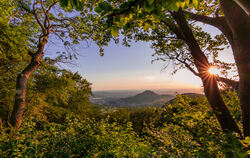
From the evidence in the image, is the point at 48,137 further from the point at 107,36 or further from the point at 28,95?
the point at 28,95

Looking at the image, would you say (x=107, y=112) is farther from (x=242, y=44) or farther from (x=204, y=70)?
(x=242, y=44)

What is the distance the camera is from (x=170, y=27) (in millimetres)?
3750

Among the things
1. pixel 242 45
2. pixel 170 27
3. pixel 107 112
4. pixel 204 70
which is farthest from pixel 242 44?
pixel 107 112

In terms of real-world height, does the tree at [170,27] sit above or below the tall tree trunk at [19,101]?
above

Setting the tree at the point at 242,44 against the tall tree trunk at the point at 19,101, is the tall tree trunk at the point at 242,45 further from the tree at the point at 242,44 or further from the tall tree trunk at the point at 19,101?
the tall tree trunk at the point at 19,101

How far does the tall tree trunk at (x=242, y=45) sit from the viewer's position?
2.37 metres

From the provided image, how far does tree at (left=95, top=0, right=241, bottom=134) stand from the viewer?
1.20 meters

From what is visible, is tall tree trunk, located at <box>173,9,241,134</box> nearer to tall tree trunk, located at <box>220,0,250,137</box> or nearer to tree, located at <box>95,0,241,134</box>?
tree, located at <box>95,0,241,134</box>

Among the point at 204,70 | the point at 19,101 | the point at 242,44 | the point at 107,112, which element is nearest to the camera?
the point at 242,44

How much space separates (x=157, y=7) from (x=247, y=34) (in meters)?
2.75

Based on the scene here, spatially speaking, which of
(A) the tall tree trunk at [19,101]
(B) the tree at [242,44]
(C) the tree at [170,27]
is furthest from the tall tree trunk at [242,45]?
(A) the tall tree trunk at [19,101]

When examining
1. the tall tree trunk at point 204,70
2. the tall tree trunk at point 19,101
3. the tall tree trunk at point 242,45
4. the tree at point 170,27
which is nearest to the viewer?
the tree at point 170,27

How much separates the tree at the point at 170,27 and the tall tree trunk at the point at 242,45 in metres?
0.54

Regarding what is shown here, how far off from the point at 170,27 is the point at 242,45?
2.09 meters
